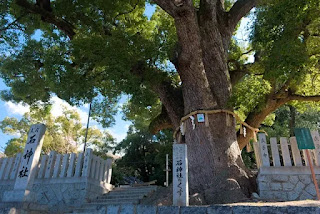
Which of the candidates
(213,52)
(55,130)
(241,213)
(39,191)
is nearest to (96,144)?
(55,130)

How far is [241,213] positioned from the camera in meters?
3.23

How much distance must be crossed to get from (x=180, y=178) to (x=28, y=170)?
311 cm

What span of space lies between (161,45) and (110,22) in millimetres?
2271

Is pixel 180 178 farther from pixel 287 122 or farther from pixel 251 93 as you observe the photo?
pixel 287 122

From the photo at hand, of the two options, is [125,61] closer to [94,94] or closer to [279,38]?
[94,94]

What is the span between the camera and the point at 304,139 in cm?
491

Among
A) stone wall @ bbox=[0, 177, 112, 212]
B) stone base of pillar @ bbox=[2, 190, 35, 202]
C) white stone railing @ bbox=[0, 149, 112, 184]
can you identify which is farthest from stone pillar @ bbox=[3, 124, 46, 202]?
white stone railing @ bbox=[0, 149, 112, 184]

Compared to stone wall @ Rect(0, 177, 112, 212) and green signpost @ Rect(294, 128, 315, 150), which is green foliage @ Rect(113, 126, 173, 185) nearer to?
stone wall @ Rect(0, 177, 112, 212)

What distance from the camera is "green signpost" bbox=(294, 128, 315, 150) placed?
15.9 ft

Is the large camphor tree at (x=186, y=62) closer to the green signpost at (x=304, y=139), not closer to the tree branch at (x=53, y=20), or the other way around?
the tree branch at (x=53, y=20)

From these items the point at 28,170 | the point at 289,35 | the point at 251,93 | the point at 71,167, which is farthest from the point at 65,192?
the point at 289,35

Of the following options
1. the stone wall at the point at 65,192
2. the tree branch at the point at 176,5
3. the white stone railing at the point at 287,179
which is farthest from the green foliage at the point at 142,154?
the white stone railing at the point at 287,179

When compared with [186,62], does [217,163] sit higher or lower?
lower

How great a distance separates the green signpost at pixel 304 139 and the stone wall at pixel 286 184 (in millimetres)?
601
